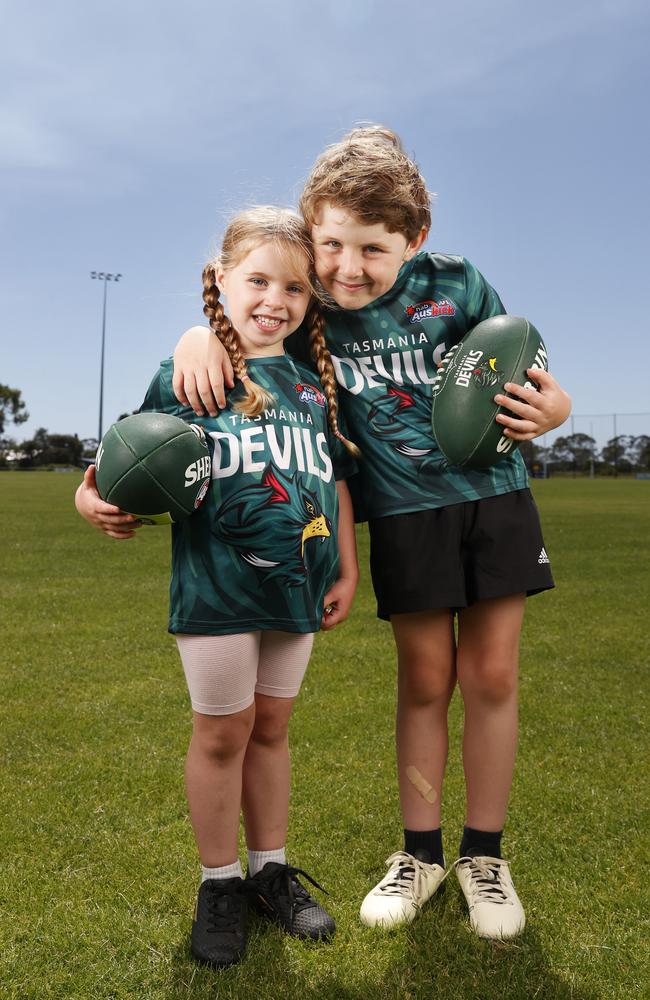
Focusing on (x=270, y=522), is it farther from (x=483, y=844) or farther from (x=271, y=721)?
(x=483, y=844)

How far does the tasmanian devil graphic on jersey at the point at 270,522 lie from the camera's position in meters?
2.00

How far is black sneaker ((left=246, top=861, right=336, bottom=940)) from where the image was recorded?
7.03ft

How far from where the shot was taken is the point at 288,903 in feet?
7.10

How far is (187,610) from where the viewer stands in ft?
6.63

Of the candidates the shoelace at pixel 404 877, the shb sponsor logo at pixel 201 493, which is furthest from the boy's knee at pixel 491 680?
the shb sponsor logo at pixel 201 493

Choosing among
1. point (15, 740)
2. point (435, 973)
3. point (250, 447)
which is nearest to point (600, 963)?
point (435, 973)

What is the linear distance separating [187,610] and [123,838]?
1.05 metres

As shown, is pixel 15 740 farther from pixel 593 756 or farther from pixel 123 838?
Result: pixel 593 756

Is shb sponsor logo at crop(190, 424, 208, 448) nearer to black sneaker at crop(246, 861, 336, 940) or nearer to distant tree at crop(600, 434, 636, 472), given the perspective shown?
black sneaker at crop(246, 861, 336, 940)

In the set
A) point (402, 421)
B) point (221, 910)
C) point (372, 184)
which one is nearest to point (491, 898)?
point (221, 910)

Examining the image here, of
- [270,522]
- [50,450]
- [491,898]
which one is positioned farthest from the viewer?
A: [50,450]

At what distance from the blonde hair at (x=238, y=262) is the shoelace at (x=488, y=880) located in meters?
1.11

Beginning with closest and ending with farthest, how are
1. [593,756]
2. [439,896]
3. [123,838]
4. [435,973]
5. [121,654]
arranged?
[435,973], [439,896], [123,838], [593,756], [121,654]

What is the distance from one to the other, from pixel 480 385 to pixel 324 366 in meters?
0.39
